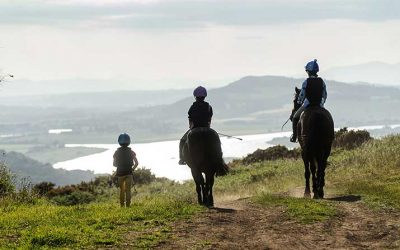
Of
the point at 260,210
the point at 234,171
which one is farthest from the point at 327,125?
the point at 234,171

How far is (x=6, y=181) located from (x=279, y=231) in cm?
1415

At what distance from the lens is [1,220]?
1394 centimetres

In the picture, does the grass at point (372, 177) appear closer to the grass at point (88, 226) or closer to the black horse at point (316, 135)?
the black horse at point (316, 135)

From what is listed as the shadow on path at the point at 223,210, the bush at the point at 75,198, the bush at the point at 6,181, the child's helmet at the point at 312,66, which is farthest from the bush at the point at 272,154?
the shadow on path at the point at 223,210

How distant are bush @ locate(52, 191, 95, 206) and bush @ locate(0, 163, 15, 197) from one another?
29.8ft

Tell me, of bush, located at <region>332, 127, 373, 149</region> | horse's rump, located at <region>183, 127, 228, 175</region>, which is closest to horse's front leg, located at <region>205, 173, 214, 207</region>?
horse's rump, located at <region>183, 127, 228, 175</region>

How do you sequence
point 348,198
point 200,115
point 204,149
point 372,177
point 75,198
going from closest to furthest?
1. point 204,149
2. point 200,115
3. point 348,198
4. point 372,177
5. point 75,198

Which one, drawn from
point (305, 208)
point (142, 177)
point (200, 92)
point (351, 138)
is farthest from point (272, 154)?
point (305, 208)

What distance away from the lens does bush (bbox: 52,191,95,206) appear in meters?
32.5

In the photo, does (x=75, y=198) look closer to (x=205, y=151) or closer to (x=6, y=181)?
(x=6, y=181)

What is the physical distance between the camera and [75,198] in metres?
34.8

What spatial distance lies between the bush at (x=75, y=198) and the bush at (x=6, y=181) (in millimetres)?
9068

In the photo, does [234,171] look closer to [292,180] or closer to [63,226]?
[292,180]

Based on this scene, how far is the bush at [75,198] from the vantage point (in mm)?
32531
